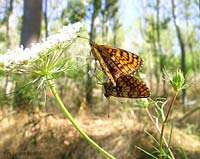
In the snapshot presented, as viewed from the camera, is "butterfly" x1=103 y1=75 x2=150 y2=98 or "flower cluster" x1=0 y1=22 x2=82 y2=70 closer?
"butterfly" x1=103 y1=75 x2=150 y2=98

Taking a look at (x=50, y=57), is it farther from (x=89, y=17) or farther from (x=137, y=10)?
(x=137, y=10)

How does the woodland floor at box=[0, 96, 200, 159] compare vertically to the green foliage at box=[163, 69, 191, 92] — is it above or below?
below

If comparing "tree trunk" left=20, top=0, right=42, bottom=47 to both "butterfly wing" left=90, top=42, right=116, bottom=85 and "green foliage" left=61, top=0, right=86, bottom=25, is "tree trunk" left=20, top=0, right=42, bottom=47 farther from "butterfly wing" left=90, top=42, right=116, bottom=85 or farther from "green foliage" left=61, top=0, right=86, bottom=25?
"butterfly wing" left=90, top=42, right=116, bottom=85

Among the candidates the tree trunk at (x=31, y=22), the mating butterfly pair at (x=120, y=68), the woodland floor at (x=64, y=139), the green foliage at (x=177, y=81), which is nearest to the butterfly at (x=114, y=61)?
the mating butterfly pair at (x=120, y=68)

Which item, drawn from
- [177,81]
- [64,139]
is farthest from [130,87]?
[64,139]

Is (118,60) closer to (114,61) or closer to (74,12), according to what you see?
(114,61)

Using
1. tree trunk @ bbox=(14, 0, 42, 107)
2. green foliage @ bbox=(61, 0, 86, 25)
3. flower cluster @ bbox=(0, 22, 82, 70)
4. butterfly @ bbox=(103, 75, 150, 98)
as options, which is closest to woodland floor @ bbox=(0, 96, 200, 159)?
tree trunk @ bbox=(14, 0, 42, 107)
